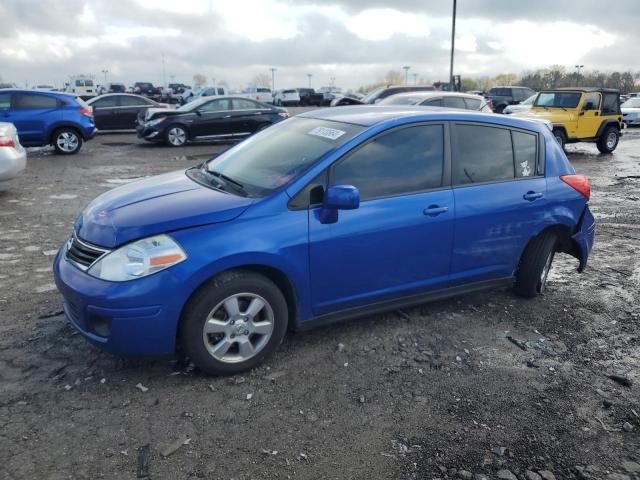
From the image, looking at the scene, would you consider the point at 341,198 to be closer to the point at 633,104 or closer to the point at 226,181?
the point at 226,181

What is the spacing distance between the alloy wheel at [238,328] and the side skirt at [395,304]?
1.00 ft

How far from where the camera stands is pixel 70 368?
3.57 metres

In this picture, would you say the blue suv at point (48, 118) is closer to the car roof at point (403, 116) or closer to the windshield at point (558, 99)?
the car roof at point (403, 116)

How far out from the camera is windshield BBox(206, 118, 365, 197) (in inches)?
149

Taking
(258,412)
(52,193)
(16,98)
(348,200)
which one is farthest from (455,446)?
(16,98)

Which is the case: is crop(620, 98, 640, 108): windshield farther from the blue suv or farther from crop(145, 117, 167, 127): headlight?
the blue suv

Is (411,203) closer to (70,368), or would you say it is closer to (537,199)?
(537,199)

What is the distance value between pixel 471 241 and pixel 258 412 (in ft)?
6.99

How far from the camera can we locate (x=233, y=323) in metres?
3.45

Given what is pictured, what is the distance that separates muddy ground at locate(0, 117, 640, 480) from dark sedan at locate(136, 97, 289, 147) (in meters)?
11.4

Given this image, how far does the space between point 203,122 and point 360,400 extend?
13960 mm

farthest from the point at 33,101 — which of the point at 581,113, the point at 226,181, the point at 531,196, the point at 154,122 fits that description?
the point at 581,113

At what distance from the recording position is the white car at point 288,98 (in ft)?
166

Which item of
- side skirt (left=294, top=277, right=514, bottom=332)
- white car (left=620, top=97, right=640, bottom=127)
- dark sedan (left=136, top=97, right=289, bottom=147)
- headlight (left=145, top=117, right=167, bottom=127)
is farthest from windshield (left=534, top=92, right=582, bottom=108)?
side skirt (left=294, top=277, right=514, bottom=332)
